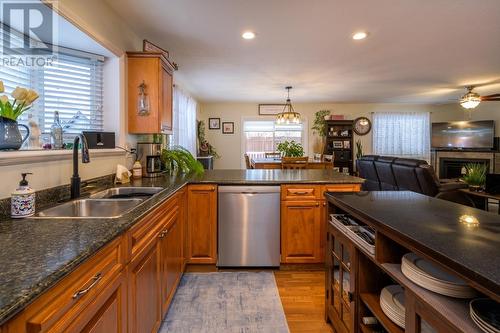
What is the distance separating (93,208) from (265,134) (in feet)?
20.1

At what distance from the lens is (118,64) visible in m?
2.48

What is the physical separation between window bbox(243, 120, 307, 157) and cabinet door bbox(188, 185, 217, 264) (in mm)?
4947

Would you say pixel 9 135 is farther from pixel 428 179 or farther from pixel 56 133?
pixel 428 179

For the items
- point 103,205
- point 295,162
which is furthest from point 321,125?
point 103,205

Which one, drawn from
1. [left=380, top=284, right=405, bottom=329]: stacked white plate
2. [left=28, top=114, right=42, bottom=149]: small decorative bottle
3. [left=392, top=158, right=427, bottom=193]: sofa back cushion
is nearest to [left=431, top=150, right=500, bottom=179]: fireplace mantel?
[left=392, top=158, right=427, bottom=193]: sofa back cushion

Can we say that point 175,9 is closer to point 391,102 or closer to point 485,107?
point 391,102

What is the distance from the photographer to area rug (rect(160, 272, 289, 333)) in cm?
191

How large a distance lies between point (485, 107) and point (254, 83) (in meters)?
5.84

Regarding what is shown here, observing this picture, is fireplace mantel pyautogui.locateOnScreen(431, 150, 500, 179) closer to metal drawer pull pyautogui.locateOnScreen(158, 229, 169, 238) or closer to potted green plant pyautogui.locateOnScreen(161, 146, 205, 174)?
potted green plant pyautogui.locateOnScreen(161, 146, 205, 174)

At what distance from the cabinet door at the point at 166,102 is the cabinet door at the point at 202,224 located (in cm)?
72

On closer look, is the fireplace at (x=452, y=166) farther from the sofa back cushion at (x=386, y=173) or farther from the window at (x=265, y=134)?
the sofa back cushion at (x=386, y=173)

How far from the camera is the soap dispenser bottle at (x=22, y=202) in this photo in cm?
128

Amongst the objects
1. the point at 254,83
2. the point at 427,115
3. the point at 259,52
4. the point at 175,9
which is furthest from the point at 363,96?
the point at 175,9

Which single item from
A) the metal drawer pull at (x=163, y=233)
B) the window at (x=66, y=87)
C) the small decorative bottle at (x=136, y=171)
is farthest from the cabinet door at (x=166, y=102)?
the metal drawer pull at (x=163, y=233)
